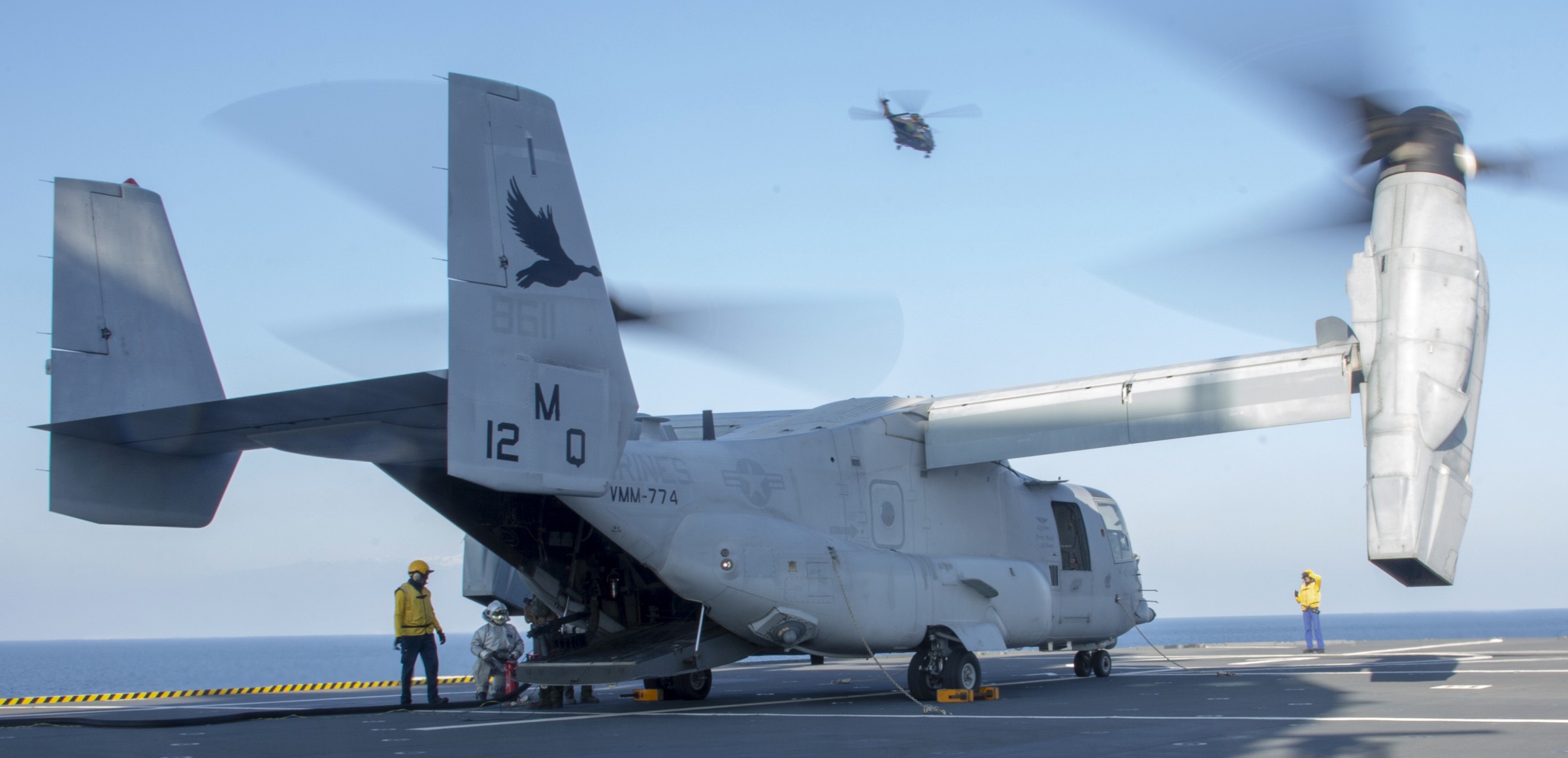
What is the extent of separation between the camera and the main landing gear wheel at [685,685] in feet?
48.2

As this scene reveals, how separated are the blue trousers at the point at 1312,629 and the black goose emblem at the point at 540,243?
17.6 m

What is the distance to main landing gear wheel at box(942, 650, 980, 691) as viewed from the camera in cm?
1389

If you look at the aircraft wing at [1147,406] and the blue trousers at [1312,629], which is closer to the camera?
the aircraft wing at [1147,406]

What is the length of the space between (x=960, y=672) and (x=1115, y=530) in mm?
5604

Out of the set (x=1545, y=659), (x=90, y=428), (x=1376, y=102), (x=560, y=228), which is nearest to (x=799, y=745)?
(x=560, y=228)

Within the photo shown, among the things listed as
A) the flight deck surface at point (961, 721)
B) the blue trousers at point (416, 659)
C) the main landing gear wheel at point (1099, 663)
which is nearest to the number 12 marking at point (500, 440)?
the flight deck surface at point (961, 721)

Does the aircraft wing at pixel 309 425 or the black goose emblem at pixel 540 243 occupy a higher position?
the black goose emblem at pixel 540 243

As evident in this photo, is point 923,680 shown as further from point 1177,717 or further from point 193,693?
point 193,693

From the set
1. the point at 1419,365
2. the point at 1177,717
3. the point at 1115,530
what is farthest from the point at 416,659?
the point at 1419,365

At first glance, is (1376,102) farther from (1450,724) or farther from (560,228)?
(560,228)

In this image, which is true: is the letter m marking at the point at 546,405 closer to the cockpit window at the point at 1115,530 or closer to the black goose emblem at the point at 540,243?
the black goose emblem at the point at 540,243

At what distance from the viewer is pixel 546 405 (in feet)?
33.0

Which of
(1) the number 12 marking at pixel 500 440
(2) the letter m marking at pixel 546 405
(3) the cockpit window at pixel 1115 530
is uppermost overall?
(2) the letter m marking at pixel 546 405

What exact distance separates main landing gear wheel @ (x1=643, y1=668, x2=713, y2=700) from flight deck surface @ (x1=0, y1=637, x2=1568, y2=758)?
0.31m
